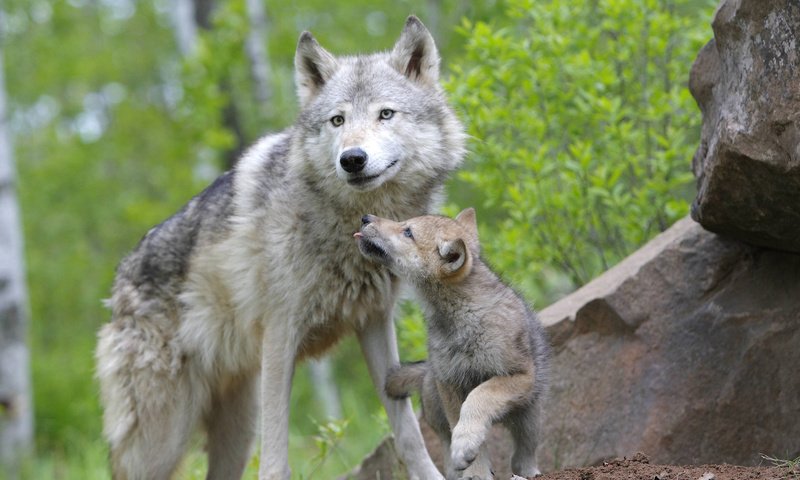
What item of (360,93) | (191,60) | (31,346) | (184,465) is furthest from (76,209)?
(360,93)

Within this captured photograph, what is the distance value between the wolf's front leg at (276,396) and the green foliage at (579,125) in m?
2.15

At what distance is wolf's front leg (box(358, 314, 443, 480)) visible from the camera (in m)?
5.51

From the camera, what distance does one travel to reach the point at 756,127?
176 inches

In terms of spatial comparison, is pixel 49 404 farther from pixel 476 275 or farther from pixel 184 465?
pixel 476 275

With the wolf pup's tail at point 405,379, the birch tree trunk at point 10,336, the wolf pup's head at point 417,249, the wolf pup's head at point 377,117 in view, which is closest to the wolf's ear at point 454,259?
the wolf pup's head at point 417,249

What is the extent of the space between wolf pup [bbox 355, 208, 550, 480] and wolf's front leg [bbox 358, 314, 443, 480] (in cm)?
59

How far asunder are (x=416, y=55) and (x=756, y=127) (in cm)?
203

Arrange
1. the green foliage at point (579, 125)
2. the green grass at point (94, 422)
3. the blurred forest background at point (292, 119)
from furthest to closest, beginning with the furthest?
the green grass at point (94, 422), the blurred forest background at point (292, 119), the green foliage at point (579, 125)

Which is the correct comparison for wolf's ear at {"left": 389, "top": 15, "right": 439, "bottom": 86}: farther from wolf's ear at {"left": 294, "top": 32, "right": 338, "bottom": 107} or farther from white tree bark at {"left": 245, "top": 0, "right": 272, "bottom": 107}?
white tree bark at {"left": 245, "top": 0, "right": 272, "bottom": 107}

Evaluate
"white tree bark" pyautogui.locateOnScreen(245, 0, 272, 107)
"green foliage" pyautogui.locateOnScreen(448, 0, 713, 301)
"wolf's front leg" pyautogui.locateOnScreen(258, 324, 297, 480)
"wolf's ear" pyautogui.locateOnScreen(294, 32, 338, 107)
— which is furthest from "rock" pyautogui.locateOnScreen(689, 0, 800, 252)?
"white tree bark" pyautogui.locateOnScreen(245, 0, 272, 107)

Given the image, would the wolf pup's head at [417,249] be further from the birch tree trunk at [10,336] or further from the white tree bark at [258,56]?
the white tree bark at [258,56]

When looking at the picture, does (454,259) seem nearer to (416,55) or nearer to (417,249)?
(417,249)

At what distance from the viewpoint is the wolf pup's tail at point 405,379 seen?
17.3 feet

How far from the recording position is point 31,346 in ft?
70.6
